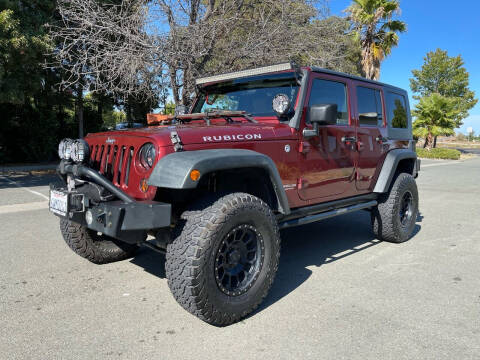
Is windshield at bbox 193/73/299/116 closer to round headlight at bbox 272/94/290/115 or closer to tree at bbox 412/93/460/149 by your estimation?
round headlight at bbox 272/94/290/115

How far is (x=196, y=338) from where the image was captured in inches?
100

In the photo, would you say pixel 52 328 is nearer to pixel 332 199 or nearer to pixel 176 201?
pixel 176 201

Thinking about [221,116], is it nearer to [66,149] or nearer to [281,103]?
[281,103]

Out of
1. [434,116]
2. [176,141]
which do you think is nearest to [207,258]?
[176,141]

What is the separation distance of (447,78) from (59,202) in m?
43.0

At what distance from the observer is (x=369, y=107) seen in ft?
14.9

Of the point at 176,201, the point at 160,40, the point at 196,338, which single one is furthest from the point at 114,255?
the point at 160,40

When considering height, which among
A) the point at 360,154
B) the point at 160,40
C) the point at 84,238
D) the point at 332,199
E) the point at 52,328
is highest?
the point at 160,40

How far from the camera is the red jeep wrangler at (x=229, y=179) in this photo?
2.56m

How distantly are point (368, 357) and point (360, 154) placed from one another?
2393 mm

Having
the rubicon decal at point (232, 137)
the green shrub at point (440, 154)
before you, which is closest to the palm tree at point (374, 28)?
the green shrub at point (440, 154)

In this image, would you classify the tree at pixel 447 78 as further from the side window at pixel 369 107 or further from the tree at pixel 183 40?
the side window at pixel 369 107

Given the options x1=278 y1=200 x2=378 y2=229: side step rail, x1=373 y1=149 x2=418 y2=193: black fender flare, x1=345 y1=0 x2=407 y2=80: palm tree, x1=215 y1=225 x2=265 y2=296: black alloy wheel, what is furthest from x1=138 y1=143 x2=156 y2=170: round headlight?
x1=345 y1=0 x2=407 y2=80: palm tree

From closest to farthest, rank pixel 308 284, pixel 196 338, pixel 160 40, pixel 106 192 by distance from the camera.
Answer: pixel 196 338, pixel 106 192, pixel 308 284, pixel 160 40
